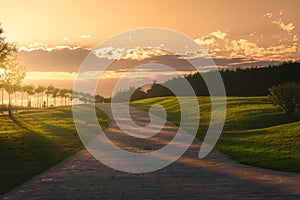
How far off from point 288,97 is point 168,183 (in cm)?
2025

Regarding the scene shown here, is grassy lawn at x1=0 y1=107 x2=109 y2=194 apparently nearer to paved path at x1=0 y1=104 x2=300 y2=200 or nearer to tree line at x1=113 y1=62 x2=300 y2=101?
paved path at x1=0 y1=104 x2=300 y2=200

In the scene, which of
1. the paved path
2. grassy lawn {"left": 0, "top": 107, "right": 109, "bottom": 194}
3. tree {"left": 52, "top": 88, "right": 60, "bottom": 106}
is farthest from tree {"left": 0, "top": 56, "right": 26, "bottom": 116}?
tree {"left": 52, "top": 88, "right": 60, "bottom": 106}

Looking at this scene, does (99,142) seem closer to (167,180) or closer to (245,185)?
(167,180)

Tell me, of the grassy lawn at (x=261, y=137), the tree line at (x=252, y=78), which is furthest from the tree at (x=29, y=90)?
the grassy lawn at (x=261, y=137)

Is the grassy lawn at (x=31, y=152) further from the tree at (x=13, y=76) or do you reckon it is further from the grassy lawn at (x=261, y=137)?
the tree at (x=13, y=76)

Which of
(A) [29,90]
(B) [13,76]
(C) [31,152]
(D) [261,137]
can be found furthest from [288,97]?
(A) [29,90]

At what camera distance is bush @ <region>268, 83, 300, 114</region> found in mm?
27859

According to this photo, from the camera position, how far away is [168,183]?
34.9ft

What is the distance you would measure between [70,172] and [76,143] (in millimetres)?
8331

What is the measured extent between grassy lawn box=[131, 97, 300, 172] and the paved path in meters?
1.52

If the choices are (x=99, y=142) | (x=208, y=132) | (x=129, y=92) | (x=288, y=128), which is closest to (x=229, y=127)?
(x=208, y=132)

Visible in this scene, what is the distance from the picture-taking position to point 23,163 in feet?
48.3

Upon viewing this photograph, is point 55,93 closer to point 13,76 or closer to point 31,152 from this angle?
point 13,76

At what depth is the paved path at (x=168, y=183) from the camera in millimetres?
9336
